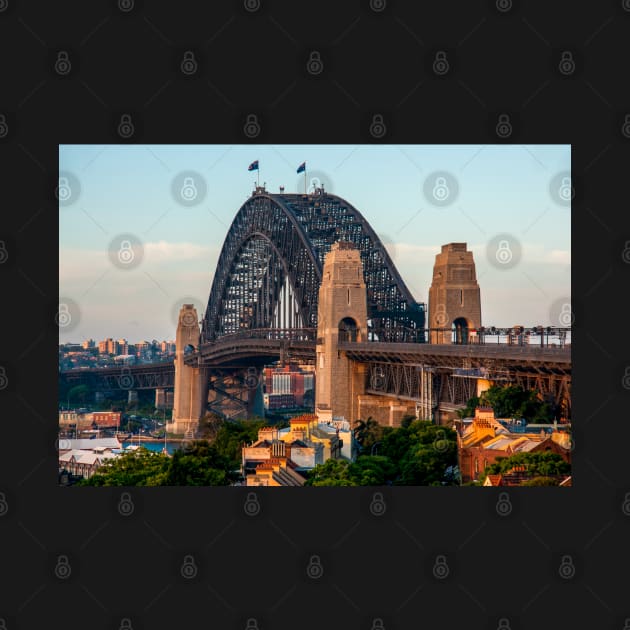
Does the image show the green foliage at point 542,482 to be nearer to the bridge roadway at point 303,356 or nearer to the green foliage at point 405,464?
the green foliage at point 405,464

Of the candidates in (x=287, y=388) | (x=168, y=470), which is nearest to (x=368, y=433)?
(x=168, y=470)

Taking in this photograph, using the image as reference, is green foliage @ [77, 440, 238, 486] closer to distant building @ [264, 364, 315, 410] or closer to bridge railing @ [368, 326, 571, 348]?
bridge railing @ [368, 326, 571, 348]

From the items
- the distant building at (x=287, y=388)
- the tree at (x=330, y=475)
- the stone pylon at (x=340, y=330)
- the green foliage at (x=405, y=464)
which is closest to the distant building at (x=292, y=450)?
the tree at (x=330, y=475)

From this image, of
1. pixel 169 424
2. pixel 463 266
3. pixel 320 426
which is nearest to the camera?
pixel 320 426

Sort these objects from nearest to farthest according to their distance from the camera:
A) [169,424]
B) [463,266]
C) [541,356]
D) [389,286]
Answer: [541,356]
[463,266]
[389,286]
[169,424]

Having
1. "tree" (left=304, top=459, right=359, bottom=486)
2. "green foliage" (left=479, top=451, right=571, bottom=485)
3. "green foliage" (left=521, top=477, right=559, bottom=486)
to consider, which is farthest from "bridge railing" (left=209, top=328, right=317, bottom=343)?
"green foliage" (left=521, top=477, right=559, bottom=486)

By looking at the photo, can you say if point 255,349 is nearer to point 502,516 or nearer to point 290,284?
point 290,284

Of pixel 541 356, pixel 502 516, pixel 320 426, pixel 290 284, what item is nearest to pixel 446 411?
pixel 320 426
